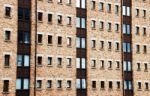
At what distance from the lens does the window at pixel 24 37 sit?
5472 cm

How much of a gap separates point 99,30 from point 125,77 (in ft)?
29.5

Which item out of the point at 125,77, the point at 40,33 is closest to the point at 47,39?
the point at 40,33

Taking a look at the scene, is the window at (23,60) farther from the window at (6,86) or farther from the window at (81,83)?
the window at (81,83)

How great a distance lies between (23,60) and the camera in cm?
5472

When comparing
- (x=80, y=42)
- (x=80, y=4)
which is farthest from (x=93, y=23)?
(x=80, y=42)

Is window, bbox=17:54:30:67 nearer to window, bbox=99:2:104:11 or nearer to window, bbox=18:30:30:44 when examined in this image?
window, bbox=18:30:30:44

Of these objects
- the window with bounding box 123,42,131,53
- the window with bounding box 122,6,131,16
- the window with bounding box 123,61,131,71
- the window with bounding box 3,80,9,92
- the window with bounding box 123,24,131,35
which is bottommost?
the window with bounding box 3,80,9,92

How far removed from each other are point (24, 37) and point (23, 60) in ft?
10.0

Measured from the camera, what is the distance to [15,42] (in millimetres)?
54125

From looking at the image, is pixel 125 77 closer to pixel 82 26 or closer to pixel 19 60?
pixel 82 26

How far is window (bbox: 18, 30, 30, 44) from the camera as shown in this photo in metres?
54.7

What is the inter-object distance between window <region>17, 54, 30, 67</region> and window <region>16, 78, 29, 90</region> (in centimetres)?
196

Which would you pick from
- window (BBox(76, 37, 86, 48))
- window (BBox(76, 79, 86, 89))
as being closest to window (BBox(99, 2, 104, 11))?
window (BBox(76, 37, 86, 48))

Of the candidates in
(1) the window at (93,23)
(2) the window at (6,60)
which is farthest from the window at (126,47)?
(2) the window at (6,60)
